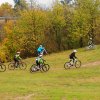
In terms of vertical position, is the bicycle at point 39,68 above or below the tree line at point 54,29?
below

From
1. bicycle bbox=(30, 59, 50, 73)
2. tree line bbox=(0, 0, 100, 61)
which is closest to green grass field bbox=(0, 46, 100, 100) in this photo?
bicycle bbox=(30, 59, 50, 73)

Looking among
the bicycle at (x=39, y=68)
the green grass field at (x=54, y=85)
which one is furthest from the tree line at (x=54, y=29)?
the bicycle at (x=39, y=68)

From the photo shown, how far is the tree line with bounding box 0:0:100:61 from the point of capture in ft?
216

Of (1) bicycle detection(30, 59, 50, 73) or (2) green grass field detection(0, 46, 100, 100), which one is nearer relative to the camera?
(2) green grass field detection(0, 46, 100, 100)

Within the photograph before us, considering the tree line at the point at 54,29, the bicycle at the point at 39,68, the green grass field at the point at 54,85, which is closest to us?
the green grass field at the point at 54,85

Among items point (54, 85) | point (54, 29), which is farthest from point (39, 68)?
point (54, 29)

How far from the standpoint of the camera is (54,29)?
72.2 metres

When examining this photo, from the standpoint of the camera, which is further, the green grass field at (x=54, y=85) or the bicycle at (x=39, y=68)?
the bicycle at (x=39, y=68)

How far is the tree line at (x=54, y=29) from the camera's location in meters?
65.8

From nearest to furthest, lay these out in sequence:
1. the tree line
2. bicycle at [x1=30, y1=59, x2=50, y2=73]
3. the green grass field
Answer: the green grass field
bicycle at [x1=30, y1=59, x2=50, y2=73]
the tree line

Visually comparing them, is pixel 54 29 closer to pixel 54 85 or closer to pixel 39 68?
pixel 39 68

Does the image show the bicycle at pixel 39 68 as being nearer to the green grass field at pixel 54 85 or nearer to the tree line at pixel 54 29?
the green grass field at pixel 54 85

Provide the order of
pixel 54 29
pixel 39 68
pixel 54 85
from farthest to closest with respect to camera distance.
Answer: pixel 54 29, pixel 39 68, pixel 54 85

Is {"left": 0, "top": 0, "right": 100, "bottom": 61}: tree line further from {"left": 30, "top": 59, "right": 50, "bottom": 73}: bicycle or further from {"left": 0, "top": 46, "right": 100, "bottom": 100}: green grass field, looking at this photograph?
{"left": 30, "top": 59, "right": 50, "bottom": 73}: bicycle
